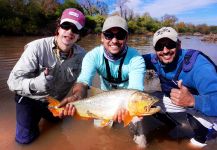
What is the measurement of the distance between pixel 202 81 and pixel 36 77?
251cm

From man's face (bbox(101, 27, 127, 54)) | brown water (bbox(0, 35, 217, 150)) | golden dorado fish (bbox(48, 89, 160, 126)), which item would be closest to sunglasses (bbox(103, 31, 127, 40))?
man's face (bbox(101, 27, 127, 54))

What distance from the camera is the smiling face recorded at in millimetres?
4512

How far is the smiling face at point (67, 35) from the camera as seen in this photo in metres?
4.51

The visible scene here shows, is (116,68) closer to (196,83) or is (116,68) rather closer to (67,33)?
(67,33)

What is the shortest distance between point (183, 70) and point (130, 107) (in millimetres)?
1321

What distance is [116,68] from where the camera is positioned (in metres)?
4.62

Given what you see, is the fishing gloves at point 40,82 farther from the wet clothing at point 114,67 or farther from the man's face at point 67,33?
the man's face at point 67,33

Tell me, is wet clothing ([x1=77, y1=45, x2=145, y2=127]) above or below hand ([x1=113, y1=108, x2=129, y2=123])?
above

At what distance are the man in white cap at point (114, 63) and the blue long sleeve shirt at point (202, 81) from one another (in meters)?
0.59

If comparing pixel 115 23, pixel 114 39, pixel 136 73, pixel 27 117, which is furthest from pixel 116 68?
pixel 27 117

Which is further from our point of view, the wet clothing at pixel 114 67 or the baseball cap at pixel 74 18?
the baseball cap at pixel 74 18

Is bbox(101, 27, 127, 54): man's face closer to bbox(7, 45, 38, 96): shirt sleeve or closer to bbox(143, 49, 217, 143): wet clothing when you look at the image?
bbox(143, 49, 217, 143): wet clothing

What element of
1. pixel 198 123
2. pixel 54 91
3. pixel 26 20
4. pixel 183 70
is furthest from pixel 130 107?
pixel 26 20

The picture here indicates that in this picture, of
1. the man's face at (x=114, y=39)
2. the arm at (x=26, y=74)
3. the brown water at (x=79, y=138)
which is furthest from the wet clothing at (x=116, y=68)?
the brown water at (x=79, y=138)
